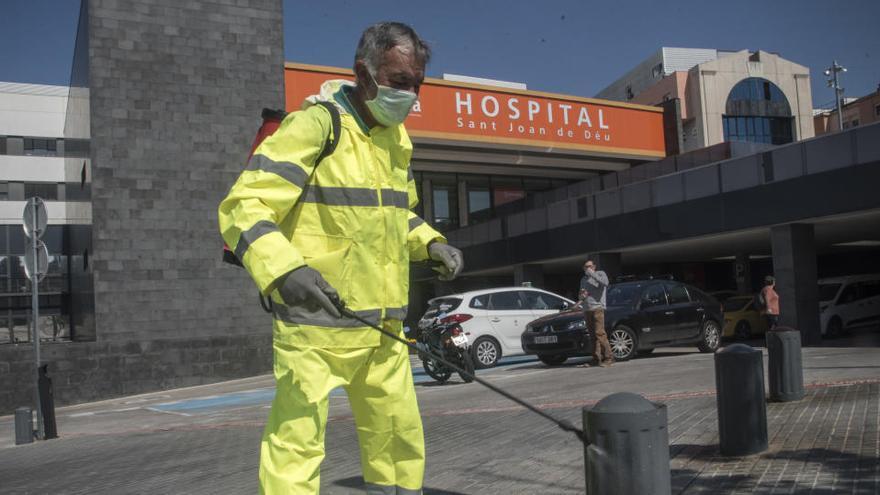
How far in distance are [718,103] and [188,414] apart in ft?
194

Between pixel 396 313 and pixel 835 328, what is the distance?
22.2m

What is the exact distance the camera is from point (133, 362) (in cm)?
1856

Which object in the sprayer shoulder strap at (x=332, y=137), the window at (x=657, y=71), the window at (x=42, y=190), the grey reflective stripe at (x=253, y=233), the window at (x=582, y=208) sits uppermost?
the window at (x=657, y=71)

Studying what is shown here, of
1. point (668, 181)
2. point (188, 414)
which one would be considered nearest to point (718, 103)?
point (668, 181)

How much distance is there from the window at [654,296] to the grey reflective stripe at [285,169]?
40.5 ft

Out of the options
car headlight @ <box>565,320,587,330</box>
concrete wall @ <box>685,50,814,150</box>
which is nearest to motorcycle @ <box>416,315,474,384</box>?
car headlight @ <box>565,320,587,330</box>

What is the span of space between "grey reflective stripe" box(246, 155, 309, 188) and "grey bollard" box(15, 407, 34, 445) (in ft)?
29.9

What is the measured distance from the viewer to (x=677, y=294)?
14984 mm

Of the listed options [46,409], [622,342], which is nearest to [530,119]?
[622,342]

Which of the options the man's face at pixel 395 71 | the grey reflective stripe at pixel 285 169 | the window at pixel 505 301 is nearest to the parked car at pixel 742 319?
the window at pixel 505 301

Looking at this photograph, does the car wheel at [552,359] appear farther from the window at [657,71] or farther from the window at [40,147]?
the window at [657,71]

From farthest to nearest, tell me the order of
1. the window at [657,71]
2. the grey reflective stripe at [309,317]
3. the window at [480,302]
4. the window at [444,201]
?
1. the window at [657,71]
2. the window at [444,201]
3. the window at [480,302]
4. the grey reflective stripe at [309,317]

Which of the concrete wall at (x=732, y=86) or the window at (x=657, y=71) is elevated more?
the window at (x=657, y=71)

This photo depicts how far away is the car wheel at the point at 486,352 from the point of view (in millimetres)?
14927
